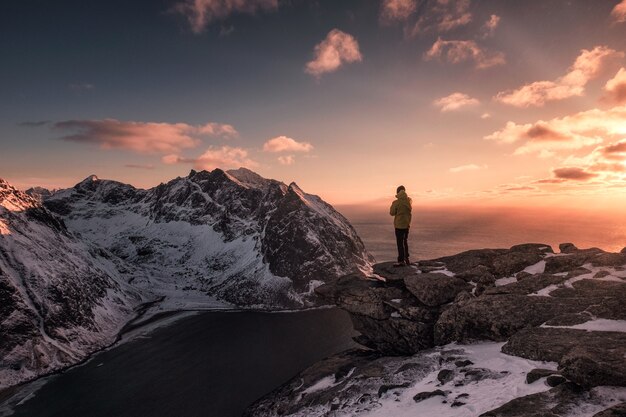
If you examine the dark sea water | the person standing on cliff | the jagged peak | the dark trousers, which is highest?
the jagged peak

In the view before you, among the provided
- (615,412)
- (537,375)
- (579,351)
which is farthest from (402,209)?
(615,412)

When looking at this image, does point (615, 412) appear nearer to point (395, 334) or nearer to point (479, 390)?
point (479, 390)

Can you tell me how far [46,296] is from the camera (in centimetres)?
11906

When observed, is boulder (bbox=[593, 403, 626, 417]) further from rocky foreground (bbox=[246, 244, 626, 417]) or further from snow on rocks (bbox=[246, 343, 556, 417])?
snow on rocks (bbox=[246, 343, 556, 417])

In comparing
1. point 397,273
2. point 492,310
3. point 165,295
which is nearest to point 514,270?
point 492,310

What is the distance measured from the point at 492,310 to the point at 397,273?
12.0 meters

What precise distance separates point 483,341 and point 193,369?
308ft

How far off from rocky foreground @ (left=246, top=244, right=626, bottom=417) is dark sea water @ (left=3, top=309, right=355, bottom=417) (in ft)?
148

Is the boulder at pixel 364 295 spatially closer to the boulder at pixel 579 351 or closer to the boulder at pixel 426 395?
the boulder at pixel 579 351

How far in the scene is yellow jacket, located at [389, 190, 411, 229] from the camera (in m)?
32.0

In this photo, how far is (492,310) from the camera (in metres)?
24.8

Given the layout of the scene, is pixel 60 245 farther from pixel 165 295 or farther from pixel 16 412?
pixel 16 412

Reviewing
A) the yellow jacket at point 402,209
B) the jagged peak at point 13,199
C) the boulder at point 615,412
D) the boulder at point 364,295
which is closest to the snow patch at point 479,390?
the boulder at point 615,412

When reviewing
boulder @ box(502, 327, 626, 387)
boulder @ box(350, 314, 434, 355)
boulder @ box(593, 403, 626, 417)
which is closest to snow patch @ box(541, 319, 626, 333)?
boulder @ box(502, 327, 626, 387)
